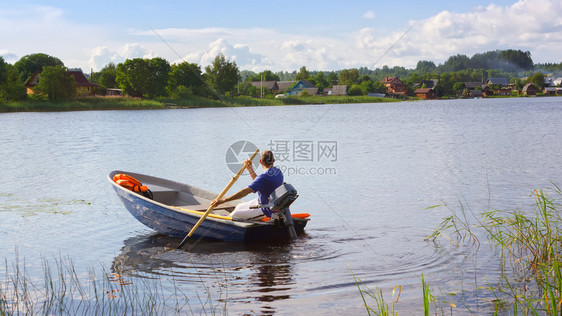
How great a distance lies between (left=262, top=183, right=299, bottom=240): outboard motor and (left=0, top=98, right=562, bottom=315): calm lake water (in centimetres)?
46

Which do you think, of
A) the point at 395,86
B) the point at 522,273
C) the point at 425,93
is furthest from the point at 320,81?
the point at 522,273

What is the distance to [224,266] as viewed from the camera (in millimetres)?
8102

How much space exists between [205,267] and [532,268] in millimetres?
4349

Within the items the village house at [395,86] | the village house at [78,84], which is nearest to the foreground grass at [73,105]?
the village house at [78,84]

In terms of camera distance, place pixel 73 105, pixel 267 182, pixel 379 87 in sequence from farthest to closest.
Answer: pixel 379 87 < pixel 73 105 < pixel 267 182

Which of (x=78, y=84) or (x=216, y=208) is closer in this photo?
(x=216, y=208)

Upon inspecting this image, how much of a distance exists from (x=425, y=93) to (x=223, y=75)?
2234 inches

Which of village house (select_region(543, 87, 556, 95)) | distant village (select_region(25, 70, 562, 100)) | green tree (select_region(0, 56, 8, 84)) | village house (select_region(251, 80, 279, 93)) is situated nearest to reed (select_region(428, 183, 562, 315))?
green tree (select_region(0, 56, 8, 84))

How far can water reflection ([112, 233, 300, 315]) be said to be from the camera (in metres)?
6.88

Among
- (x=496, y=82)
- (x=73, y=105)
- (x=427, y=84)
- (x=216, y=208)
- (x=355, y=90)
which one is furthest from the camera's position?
(x=496, y=82)

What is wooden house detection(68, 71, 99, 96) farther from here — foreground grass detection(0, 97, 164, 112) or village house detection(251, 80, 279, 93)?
village house detection(251, 80, 279, 93)

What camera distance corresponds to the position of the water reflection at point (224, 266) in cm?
688

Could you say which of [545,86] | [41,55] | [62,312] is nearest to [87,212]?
[62,312]

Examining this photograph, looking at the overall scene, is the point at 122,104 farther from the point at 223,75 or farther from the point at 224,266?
the point at 224,266
